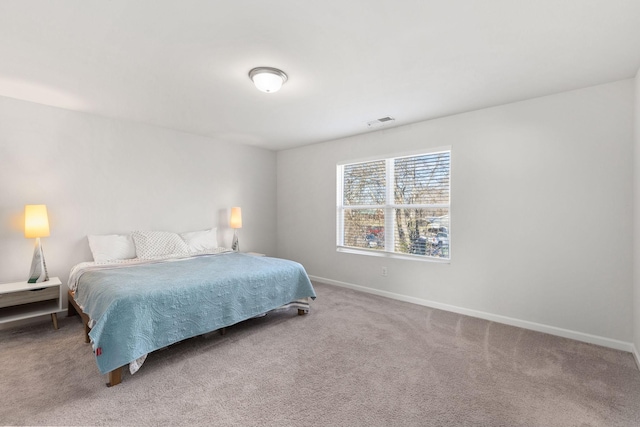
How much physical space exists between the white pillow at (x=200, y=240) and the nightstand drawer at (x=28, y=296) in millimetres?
1474

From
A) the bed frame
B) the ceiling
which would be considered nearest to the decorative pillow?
the bed frame

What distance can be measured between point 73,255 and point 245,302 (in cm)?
229

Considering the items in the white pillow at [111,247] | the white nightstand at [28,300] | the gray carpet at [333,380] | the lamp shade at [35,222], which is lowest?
the gray carpet at [333,380]

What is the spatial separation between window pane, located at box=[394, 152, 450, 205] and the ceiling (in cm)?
68

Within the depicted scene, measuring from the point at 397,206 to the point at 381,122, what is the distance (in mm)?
1150

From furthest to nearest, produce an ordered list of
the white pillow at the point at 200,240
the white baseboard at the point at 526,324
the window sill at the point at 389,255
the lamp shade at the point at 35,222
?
the white pillow at the point at 200,240, the window sill at the point at 389,255, the lamp shade at the point at 35,222, the white baseboard at the point at 526,324

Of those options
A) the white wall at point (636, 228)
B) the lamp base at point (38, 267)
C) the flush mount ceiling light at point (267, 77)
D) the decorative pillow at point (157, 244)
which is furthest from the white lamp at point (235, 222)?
the white wall at point (636, 228)

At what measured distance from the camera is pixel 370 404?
1.89 m

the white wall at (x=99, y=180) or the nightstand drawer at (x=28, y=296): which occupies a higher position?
the white wall at (x=99, y=180)

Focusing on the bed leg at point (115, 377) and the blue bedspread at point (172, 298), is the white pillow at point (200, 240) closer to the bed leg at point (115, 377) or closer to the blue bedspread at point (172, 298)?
the blue bedspread at point (172, 298)

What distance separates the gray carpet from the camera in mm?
1783

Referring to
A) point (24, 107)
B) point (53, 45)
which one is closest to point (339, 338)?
point (53, 45)

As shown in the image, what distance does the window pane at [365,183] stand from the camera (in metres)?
4.40

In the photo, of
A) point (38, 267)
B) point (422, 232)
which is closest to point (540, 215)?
point (422, 232)
